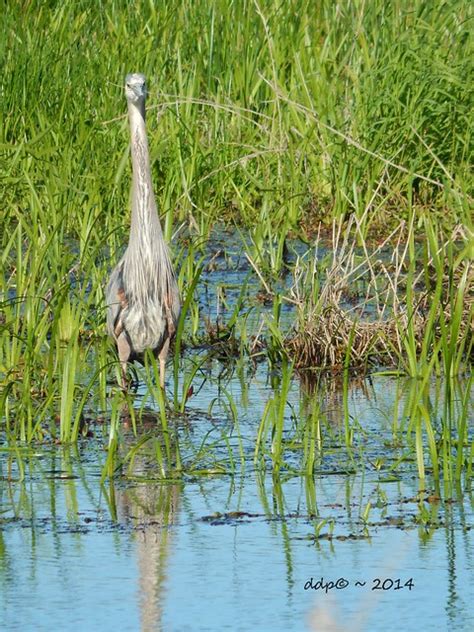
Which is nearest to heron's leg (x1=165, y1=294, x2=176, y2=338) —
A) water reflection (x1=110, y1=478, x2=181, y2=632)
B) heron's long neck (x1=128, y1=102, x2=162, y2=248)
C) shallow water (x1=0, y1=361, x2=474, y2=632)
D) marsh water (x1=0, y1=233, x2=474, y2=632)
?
heron's long neck (x1=128, y1=102, x2=162, y2=248)

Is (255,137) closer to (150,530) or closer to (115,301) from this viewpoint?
(115,301)

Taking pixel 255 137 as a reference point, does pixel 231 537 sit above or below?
below

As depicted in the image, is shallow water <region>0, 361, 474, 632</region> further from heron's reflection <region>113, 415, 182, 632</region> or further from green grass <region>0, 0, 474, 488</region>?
green grass <region>0, 0, 474, 488</region>

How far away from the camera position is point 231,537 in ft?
15.5

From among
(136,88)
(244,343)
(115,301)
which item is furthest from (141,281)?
A: (136,88)

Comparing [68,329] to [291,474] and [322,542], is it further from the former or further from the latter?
[322,542]

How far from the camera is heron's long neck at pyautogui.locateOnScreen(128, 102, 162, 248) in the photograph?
22.9 feet

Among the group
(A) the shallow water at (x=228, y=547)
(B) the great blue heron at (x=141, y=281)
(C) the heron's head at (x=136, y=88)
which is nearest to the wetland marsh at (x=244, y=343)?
(A) the shallow water at (x=228, y=547)

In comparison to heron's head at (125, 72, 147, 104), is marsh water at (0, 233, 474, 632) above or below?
below

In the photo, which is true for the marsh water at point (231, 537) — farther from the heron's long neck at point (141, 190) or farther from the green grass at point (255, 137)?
the green grass at point (255, 137)

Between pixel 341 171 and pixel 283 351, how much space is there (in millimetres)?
2598

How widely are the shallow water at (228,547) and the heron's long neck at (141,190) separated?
1470mm

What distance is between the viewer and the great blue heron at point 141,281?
273 inches

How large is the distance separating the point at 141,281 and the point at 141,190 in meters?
0.43
